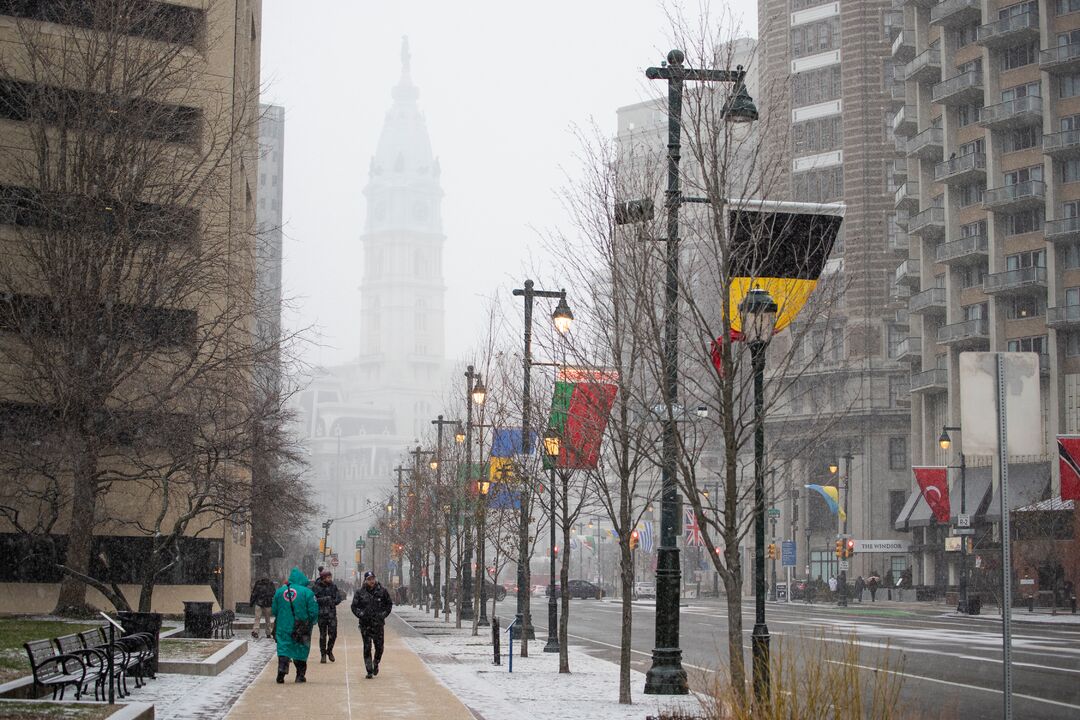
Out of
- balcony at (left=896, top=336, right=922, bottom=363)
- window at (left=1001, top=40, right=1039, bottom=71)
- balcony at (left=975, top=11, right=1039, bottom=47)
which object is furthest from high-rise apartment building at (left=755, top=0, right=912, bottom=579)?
balcony at (left=975, top=11, right=1039, bottom=47)

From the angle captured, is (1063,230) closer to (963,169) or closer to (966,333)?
(963,169)

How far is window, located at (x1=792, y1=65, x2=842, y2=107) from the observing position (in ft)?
366

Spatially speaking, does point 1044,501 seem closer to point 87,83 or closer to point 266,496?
point 266,496

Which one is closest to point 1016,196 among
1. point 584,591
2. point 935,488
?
point 935,488

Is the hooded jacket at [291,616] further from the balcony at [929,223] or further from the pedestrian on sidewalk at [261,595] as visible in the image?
the balcony at [929,223]

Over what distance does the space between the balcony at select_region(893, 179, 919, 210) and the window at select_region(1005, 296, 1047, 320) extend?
14.8 m

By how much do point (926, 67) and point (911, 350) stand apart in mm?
18415

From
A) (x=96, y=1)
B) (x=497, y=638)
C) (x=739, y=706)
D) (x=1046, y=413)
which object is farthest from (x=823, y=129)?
(x=739, y=706)

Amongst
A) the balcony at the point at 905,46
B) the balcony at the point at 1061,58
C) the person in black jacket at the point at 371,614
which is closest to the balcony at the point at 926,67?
the balcony at the point at 905,46

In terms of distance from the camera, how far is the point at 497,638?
2756 centimetres

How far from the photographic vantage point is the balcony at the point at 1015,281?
244 ft

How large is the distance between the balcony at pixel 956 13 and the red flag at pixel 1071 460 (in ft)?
125

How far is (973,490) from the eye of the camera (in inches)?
3179

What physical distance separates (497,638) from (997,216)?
5828cm
